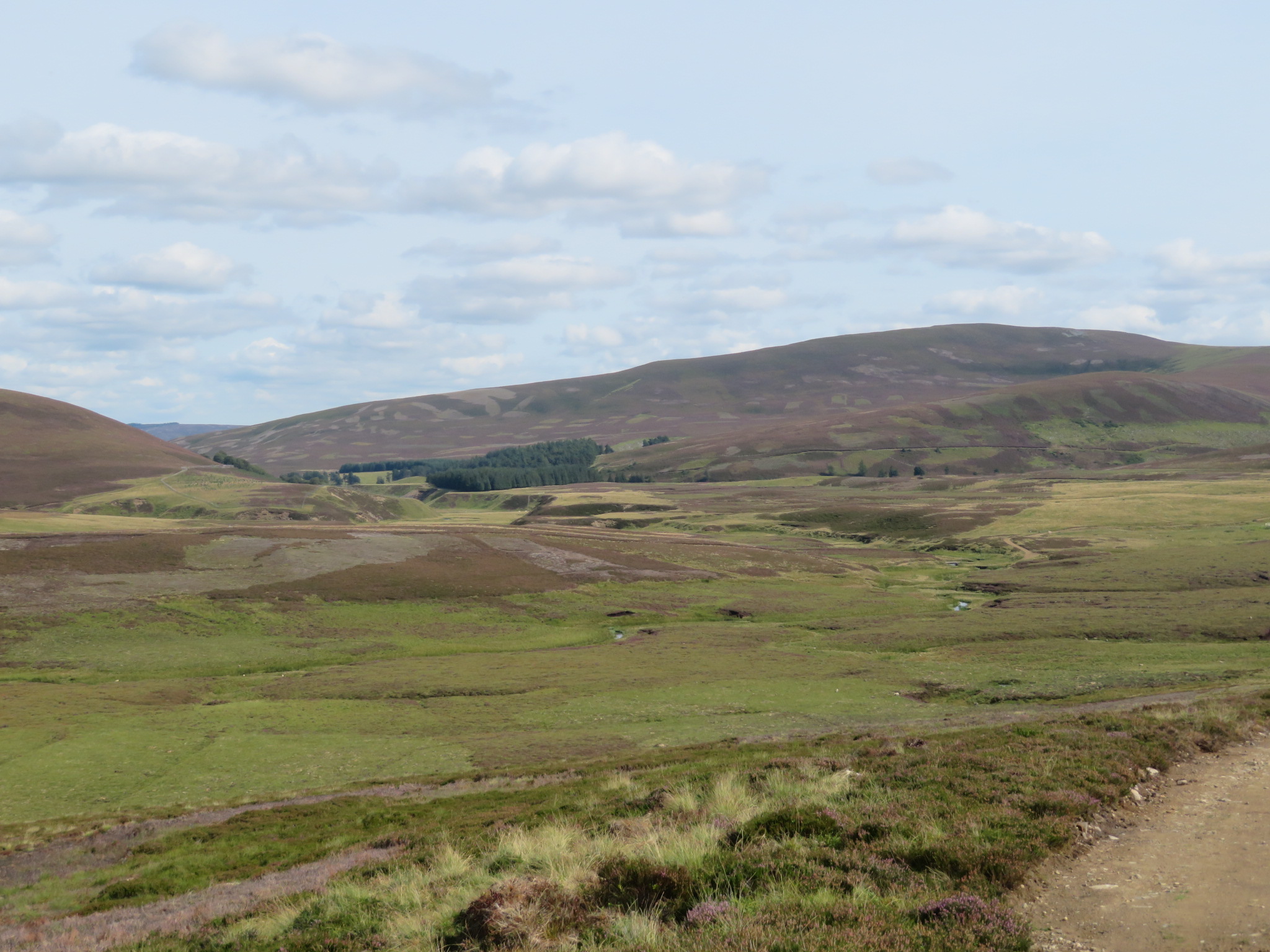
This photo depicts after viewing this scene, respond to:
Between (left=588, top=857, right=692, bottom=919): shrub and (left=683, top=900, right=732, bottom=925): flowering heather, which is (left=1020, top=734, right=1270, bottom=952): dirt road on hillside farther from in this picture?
(left=588, top=857, right=692, bottom=919): shrub

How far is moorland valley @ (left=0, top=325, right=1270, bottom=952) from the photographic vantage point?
46.2ft

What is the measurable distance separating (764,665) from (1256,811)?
4491 centimetres

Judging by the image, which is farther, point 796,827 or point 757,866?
point 796,827

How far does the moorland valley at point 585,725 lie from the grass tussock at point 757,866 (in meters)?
0.09

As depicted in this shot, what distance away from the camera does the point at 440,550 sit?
101 metres

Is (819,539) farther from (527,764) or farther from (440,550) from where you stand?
(527,764)

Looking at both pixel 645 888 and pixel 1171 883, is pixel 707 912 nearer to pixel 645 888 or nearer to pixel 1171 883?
pixel 645 888

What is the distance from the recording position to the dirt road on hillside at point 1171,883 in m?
11.8

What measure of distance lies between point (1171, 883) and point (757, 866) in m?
6.50

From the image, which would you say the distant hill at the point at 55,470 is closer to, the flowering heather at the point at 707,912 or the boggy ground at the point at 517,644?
the boggy ground at the point at 517,644

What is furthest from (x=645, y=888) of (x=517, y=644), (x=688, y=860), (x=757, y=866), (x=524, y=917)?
(x=517, y=644)

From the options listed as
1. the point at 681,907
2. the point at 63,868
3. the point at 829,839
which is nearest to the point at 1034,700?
the point at 829,839

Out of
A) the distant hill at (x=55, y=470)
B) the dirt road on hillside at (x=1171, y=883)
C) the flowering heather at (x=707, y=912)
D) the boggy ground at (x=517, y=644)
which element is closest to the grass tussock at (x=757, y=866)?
the flowering heather at (x=707, y=912)

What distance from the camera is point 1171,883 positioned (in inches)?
537
